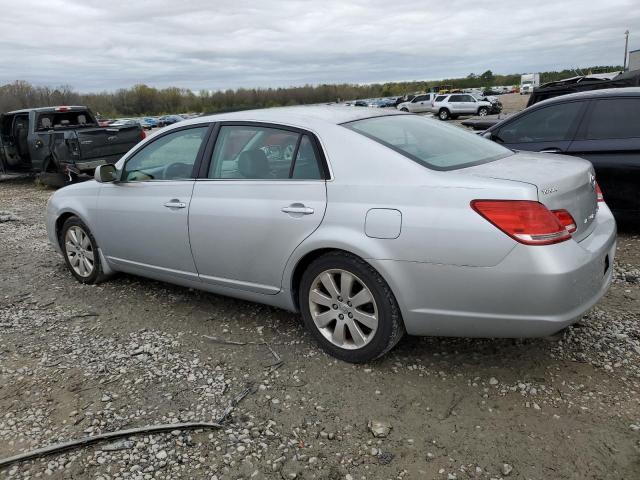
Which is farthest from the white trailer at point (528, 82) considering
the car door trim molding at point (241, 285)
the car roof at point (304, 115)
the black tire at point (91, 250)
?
the car door trim molding at point (241, 285)

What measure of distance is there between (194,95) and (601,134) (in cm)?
9869

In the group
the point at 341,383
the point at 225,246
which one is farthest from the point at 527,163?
the point at 225,246

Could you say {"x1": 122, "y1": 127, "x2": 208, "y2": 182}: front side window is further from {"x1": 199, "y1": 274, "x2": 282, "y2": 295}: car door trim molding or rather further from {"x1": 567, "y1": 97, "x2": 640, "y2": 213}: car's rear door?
{"x1": 567, "y1": 97, "x2": 640, "y2": 213}: car's rear door

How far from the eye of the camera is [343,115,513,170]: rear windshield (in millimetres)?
3117

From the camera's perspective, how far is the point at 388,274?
2.89m

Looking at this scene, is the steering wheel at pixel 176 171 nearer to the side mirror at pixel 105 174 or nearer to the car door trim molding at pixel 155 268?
the side mirror at pixel 105 174

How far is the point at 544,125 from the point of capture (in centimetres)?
579

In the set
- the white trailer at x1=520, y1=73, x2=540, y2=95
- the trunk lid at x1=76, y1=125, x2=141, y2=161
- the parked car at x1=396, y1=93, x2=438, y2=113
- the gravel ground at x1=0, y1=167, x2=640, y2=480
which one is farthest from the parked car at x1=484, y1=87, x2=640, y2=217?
the white trailer at x1=520, y1=73, x2=540, y2=95

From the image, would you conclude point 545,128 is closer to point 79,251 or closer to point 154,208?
point 154,208

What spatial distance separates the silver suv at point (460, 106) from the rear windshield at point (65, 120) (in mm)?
27574

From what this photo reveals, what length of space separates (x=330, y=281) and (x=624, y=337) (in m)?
1.95

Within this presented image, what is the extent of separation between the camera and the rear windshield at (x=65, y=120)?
11.7m

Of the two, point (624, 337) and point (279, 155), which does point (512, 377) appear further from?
point (279, 155)

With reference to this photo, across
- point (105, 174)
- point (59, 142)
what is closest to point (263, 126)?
point (105, 174)
